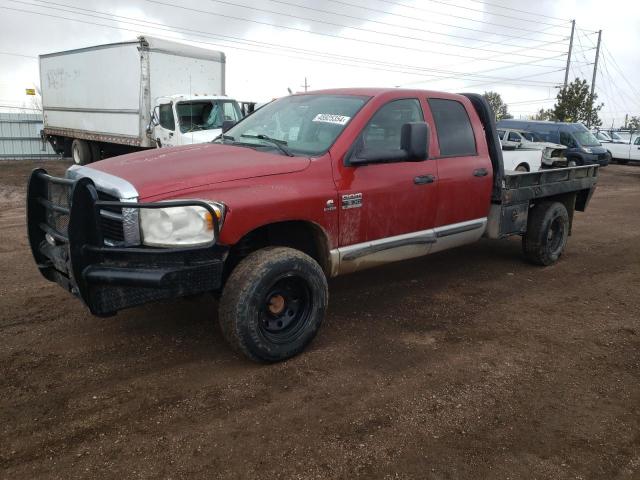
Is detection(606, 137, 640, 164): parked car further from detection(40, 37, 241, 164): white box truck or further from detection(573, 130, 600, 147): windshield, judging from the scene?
detection(40, 37, 241, 164): white box truck

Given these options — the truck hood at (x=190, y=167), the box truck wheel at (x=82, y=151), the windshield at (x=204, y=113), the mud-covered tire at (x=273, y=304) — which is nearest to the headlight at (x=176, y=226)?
the truck hood at (x=190, y=167)

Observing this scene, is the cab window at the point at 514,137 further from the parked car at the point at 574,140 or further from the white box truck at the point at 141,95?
the white box truck at the point at 141,95

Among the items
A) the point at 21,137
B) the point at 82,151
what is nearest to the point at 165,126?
the point at 82,151

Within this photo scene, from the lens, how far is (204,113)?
1219cm

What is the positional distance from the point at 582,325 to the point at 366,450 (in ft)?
8.79

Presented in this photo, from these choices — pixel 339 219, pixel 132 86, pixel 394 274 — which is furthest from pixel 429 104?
pixel 132 86

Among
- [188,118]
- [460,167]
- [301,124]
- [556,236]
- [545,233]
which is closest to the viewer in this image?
[301,124]

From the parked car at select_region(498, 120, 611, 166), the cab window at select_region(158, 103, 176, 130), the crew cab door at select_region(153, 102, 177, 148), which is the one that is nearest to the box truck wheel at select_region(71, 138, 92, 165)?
the crew cab door at select_region(153, 102, 177, 148)

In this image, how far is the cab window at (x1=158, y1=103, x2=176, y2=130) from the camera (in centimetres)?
1196

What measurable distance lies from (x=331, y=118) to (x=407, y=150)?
2.18ft

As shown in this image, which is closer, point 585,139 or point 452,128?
point 452,128

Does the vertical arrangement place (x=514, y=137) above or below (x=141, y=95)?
below

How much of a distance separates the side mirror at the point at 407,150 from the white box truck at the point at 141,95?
8.19m

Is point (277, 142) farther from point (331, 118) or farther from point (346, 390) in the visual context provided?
point (346, 390)
